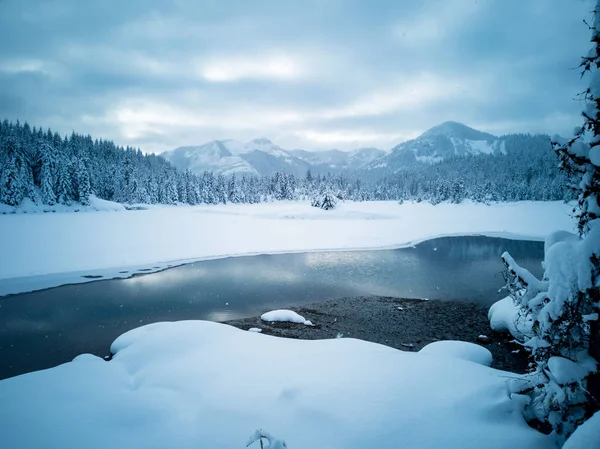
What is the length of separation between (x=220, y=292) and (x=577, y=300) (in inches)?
703

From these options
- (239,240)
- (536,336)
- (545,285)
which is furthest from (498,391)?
(239,240)

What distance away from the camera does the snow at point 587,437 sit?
359 centimetres

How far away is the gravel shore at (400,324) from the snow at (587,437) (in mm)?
8638

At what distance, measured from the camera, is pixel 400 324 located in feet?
48.1

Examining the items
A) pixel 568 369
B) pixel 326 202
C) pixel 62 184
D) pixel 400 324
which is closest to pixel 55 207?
pixel 62 184

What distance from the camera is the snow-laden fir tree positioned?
4453mm

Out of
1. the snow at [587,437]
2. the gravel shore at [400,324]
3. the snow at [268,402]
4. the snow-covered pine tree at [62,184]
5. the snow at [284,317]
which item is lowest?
the gravel shore at [400,324]

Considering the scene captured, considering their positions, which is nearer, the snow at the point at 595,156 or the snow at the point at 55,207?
the snow at the point at 595,156

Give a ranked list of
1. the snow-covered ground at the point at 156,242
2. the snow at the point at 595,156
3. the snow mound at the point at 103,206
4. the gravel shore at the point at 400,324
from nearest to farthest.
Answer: the snow at the point at 595,156 < the gravel shore at the point at 400,324 < the snow-covered ground at the point at 156,242 < the snow mound at the point at 103,206

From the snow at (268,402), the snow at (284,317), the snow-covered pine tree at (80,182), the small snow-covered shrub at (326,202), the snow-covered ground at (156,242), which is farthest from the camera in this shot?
the snow-covered pine tree at (80,182)

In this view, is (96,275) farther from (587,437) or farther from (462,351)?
(587,437)

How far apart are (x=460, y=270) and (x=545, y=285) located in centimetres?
2207

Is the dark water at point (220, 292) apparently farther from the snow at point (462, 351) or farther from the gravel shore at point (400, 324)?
the snow at point (462, 351)

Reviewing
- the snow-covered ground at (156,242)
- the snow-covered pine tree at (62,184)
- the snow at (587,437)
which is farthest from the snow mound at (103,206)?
the snow at (587,437)
